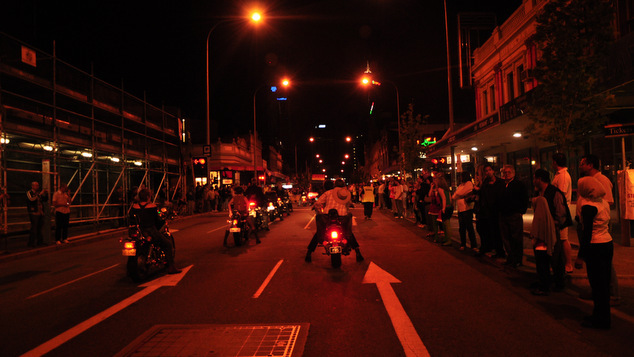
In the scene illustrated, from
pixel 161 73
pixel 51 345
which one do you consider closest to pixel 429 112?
pixel 161 73

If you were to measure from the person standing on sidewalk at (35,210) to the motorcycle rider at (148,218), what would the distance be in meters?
6.42

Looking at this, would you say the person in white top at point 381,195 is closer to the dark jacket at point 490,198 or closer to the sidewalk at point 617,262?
the sidewalk at point 617,262

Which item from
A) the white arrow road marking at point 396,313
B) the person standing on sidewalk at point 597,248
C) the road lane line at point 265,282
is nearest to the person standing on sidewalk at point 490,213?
the white arrow road marking at point 396,313

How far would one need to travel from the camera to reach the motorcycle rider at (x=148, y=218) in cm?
823

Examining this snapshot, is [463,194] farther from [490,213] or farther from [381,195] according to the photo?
[381,195]

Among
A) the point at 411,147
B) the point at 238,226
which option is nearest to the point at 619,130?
the point at 238,226

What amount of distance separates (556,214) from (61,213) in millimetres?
13497

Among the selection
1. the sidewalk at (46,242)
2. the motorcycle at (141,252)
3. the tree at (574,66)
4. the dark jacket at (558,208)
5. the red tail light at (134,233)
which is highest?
the tree at (574,66)

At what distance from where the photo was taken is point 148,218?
27.1 feet

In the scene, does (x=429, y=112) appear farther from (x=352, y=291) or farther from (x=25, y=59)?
(x=352, y=291)

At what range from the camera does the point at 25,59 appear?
1505 centimetres

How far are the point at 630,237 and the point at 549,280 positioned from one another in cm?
514

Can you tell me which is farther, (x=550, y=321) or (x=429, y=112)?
(x=429, y=112)

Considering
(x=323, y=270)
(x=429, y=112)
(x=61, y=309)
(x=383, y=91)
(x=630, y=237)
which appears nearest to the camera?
(x=61, y=309)
